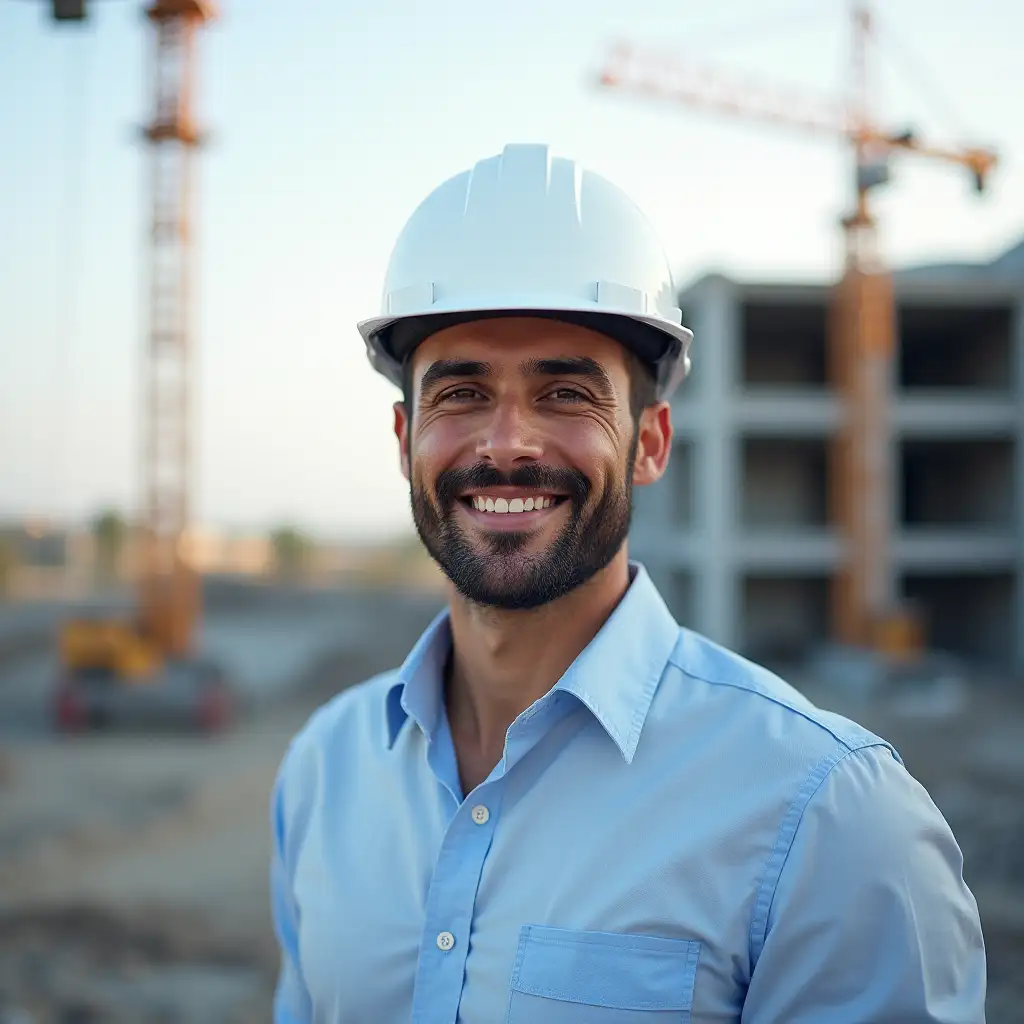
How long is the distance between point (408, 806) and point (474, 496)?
0.70 meters

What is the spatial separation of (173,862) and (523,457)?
1010cm

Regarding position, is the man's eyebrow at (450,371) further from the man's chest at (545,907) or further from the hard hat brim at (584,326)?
the man's chest at (545,907)

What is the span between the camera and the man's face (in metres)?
1.93

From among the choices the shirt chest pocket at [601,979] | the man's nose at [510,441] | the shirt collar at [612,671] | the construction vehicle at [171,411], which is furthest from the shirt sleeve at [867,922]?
the construction vehicle at [171,411]

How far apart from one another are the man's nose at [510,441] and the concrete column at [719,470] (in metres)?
22.7

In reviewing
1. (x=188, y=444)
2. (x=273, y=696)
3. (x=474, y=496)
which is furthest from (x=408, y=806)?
(x=188, y=444)

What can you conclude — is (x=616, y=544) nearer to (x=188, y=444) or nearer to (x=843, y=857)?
(x=843, y=857)

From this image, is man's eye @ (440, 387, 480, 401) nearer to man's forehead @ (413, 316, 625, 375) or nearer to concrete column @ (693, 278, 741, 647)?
man's forehead @ (413, 316, 625, 375)

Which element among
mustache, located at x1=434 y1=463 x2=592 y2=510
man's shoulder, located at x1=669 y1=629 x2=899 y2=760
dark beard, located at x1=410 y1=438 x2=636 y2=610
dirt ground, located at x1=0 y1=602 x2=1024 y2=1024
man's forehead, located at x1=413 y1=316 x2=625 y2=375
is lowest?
dirt ground, located at x1=0 y1=602 x2=1024 y2=1024

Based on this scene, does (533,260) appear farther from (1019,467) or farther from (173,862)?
(1019,467)

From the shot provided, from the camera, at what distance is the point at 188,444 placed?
76.2 ft

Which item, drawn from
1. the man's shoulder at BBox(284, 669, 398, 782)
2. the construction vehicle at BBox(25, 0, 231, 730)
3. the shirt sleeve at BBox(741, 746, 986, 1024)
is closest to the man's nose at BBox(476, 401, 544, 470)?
the man's shoulder at BBox(284, 669, 398, 782)

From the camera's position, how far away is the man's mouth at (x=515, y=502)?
1.93m

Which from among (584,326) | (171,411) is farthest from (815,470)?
(584,326)
